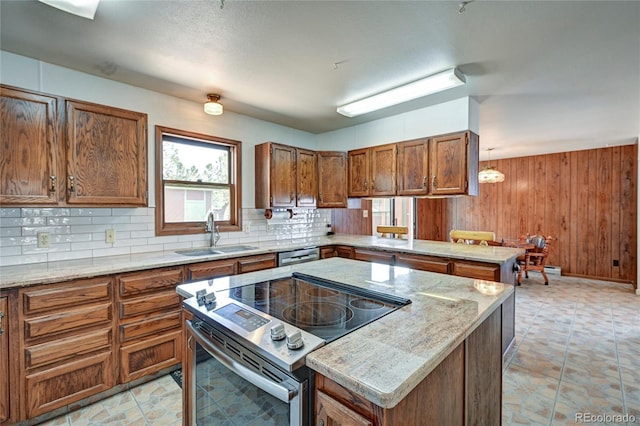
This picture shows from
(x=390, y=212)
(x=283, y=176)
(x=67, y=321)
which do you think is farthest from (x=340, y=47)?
(x=390, y=212)

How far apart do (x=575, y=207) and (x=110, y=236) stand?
7.24m

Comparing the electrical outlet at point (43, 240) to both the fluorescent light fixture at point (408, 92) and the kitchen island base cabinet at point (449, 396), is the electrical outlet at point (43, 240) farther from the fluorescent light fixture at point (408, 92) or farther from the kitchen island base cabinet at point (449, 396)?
the fluorescent light fixture at point (408, 92)

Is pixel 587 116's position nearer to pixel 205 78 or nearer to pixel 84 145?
pixel 205 78

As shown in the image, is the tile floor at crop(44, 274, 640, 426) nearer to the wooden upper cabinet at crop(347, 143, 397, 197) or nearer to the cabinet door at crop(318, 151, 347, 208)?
the wooden upper cabinet at crop(347, 143, 397, 197)

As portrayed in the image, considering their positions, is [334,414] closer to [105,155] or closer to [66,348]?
[66,348]

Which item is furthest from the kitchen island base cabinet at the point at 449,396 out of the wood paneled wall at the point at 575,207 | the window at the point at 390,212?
the wood paneled wall at the point at 575,207

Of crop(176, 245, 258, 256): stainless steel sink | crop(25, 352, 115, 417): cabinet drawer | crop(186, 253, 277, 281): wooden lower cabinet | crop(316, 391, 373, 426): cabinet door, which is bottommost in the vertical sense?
crop(25, 352, 115, 417): cabinet drawer

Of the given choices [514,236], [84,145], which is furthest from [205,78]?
[514,236]

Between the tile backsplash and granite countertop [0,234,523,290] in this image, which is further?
the tile backsplash

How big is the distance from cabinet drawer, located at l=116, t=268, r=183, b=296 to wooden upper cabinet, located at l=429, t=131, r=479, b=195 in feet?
8.79

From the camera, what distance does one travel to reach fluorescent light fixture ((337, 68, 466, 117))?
2.44 meters

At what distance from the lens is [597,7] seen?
5.52ft

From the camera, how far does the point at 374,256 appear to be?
11.5ft
